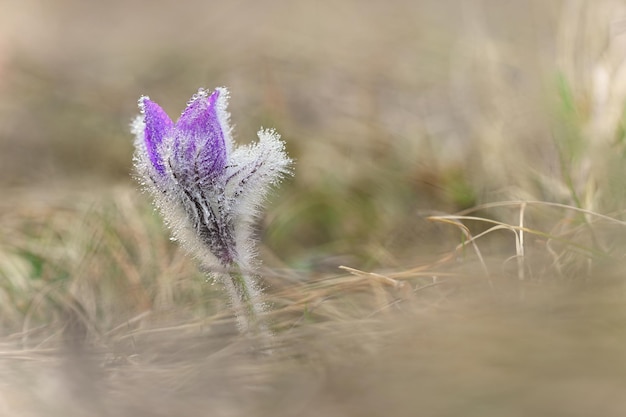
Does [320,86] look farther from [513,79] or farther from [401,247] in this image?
[401,247]

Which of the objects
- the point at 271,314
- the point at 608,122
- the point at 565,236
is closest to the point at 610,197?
the point at 565,236

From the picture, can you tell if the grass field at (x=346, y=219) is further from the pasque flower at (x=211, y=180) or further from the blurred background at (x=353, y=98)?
the pasque flower at (x=211, y=180)

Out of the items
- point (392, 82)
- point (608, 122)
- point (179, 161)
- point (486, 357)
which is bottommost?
point (486, 357)

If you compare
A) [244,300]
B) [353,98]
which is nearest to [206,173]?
[244,300]

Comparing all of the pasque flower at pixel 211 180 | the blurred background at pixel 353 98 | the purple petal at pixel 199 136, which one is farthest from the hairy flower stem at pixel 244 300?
the blurred background at pixel 353 98

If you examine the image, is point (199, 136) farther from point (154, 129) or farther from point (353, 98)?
point (353, 98)

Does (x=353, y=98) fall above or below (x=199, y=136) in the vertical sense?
above

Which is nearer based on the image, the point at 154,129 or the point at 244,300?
the point at 154,129
